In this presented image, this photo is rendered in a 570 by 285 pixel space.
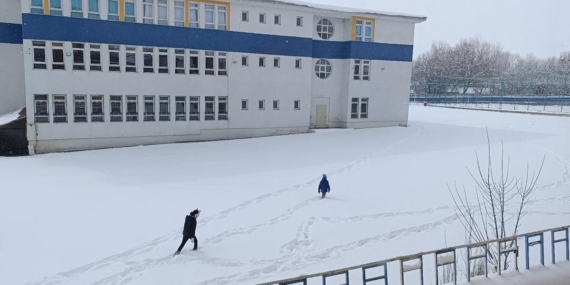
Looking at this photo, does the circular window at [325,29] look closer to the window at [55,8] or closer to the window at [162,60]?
the window at [162,60]

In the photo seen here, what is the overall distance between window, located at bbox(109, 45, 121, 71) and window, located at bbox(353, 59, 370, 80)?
14.5 m

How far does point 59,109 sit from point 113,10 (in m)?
5.35

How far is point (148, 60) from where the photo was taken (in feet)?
74.8

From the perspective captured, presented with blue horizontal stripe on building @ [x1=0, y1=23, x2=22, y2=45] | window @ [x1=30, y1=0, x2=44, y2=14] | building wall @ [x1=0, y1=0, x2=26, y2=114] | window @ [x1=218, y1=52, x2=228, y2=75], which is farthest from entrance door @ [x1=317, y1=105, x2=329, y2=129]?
blue horizontal stripe on building @ [x1=0, y1=23, x2=22, y2=45]

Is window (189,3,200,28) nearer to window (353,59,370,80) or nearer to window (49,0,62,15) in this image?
window (49,0,62,15)

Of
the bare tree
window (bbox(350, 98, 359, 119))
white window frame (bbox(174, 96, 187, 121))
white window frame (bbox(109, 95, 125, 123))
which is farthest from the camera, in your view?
window (bbox(350, 98, 359, 119))

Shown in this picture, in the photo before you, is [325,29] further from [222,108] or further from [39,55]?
[39,55]

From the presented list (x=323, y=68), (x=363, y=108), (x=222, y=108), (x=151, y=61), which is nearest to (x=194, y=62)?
(x=151, y=61)

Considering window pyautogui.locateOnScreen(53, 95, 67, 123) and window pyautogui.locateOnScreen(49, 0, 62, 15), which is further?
window pyautogui.locateOnScreen(53, 95, 67, 123)

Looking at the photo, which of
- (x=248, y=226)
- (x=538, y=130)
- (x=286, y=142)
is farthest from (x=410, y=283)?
(x=538, y=130)

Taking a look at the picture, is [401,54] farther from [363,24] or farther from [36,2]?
[36,2]

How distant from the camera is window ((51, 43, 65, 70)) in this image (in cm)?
2072

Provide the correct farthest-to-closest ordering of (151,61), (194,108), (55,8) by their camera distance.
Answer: (194,108) < (151,61) < (55,8)

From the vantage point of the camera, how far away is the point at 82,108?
21.5m
